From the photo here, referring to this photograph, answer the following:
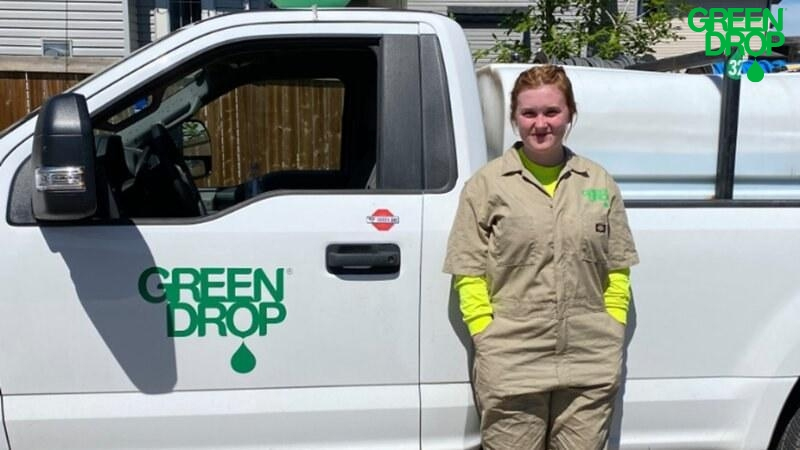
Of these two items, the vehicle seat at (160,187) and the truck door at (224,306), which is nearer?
the truck door at (224,306)

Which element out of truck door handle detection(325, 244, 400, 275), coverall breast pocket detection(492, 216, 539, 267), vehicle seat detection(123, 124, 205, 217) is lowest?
truck door handle detection(325, 244, 400, 275)

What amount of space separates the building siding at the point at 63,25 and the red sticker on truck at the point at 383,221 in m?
9.82

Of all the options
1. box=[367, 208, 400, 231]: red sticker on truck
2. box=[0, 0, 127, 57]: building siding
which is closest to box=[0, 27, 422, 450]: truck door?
box=[367, 208, 400, 231]: red sticker on truck

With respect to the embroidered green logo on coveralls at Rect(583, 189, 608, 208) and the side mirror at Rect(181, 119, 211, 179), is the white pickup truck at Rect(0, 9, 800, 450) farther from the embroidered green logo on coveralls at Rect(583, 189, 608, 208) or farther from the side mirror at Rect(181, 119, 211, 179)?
the side mirror at Rect(181, 119, 211, 179)

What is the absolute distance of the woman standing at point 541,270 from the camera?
2314 millimetres

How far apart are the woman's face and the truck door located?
0.41 meters

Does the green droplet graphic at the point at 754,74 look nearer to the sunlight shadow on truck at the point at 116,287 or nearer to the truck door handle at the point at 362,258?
the truck door handle at the point at 362,258

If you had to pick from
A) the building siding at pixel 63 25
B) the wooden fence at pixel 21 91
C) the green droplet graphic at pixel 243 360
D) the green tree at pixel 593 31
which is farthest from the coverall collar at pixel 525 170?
the building siding at pixel 63 25

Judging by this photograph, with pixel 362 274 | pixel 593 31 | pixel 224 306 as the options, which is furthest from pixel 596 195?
pixel 593 31

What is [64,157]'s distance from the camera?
2141 mm

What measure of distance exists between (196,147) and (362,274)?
1305 mm

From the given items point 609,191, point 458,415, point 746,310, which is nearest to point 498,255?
point 609,191

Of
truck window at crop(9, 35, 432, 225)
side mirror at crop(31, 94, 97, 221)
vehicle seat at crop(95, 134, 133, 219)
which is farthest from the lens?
truck window at crop(9, 35, 432, 225)

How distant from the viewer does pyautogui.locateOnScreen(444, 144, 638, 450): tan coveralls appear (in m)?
2.32
